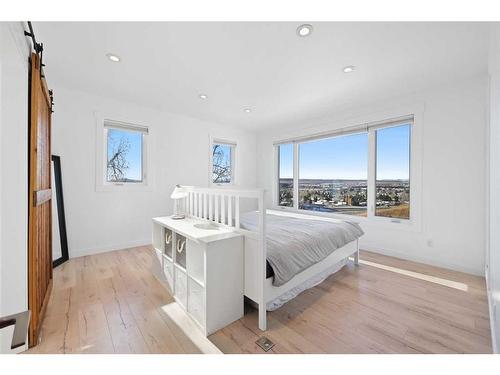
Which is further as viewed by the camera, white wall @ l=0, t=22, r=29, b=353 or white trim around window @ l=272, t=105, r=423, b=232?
white trim around window @ l=272, t=105, r=423, b=232

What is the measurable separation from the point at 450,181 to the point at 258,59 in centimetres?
281

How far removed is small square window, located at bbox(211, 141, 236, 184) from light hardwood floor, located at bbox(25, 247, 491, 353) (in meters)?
2.54

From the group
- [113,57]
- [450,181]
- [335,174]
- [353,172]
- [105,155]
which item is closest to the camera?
[113,57]

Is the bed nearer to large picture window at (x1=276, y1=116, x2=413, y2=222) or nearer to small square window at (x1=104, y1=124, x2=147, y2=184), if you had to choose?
large picture window at (x1=276, y1=116, x2=413, y2=222)

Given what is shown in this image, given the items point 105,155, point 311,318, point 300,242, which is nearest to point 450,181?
point 300,242

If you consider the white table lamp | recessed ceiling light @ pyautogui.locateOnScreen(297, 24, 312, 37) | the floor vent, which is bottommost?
the floor vent

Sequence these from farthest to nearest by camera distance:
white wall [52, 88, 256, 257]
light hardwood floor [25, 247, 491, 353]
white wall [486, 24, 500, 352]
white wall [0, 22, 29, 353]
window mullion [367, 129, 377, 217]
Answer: window mullion [367, 129, 377, 217] → white wall [52, 88, 256, 257] → light hardwood floor [25, 247, 491, 353] → white wall [486, 24, 500, 352] → white wall [0, 22, 29, 353]

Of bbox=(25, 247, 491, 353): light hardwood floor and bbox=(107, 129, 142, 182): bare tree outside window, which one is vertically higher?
bbox=(107, 129, 142, 182): bare tree outside window

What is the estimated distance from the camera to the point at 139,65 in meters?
2.25

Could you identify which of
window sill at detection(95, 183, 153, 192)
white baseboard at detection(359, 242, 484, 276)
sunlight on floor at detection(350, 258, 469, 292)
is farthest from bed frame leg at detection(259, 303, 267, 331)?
window sill at detection(95, 183, 153, 192)

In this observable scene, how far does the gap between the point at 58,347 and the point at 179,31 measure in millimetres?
2446

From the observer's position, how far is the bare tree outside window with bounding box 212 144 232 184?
15.0 feet

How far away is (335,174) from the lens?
153 inches

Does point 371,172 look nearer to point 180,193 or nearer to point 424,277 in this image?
point 424,277
